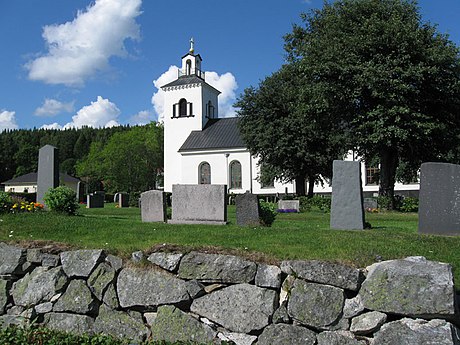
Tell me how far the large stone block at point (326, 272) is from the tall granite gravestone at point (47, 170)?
35.1ft

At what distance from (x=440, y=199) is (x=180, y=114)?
150 ft

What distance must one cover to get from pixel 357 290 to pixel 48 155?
11.7 metres

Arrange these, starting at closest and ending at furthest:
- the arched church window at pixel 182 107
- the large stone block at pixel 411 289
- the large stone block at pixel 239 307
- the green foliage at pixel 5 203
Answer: the large stone block at pixel 411 289, the large stone block at pixel 239 307, the green foliage at pixel 5 203, the arched church window at pixel 182 107

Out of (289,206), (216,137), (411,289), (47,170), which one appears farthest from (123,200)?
(411,289)

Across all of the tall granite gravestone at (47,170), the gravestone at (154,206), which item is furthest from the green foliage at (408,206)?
the tall granite gravestone at (47,170)

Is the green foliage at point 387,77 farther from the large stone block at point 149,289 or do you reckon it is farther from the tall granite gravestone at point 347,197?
the large stone block at point 149,289

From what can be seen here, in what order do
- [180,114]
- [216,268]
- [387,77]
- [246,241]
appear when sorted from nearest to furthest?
[216,268], [246,241], [387,77], [180,114]

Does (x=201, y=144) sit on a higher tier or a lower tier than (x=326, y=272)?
higher

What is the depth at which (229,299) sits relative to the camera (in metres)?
5.41

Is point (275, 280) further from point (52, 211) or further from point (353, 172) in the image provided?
point (52, 211)

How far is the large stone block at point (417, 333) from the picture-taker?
4371 millimetres

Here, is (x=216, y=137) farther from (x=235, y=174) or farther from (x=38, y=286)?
(x=38, y=286)

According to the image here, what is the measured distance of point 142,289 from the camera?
5750 millimetres

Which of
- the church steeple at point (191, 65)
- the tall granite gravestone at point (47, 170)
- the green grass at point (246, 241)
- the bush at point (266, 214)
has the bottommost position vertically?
the green grass at point (246, 241)
